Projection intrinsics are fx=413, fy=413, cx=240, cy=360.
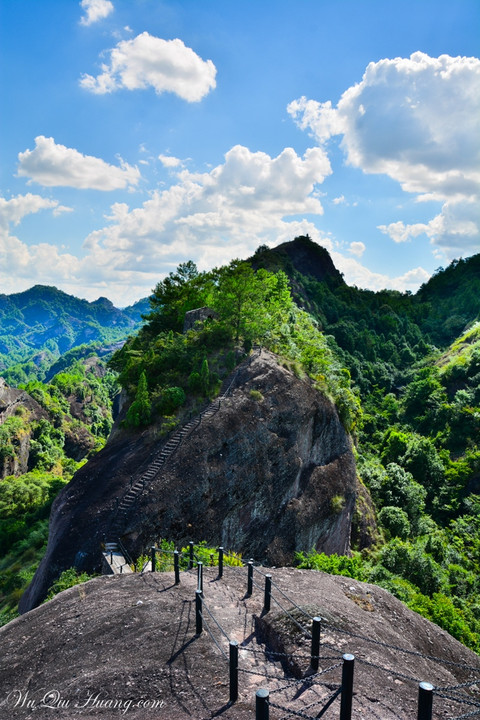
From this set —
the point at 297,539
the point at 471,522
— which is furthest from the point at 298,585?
the point at 471,522

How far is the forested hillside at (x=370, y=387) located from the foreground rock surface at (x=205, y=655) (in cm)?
640

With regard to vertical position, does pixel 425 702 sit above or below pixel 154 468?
above

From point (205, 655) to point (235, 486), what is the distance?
15.3m

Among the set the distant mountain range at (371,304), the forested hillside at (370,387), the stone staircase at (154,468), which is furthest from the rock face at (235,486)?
the distant mountain range at (371,304)

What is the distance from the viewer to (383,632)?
973 centimetres

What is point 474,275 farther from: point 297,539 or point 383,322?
point 297,539

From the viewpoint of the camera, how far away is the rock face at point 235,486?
19266 mm

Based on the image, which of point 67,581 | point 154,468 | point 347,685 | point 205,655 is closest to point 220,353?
point 154,468

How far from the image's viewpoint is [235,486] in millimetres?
22812

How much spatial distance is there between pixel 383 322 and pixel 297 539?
73654 mm

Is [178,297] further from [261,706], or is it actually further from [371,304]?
[371,304]

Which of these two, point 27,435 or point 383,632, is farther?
point 27,435

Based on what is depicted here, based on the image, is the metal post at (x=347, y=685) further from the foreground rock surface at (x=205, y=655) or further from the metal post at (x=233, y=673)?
the metal post at (x=233, y=673)

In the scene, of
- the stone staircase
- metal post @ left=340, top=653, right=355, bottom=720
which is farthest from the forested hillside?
metal post @ left=340, top=653, right=355, bottom=720
